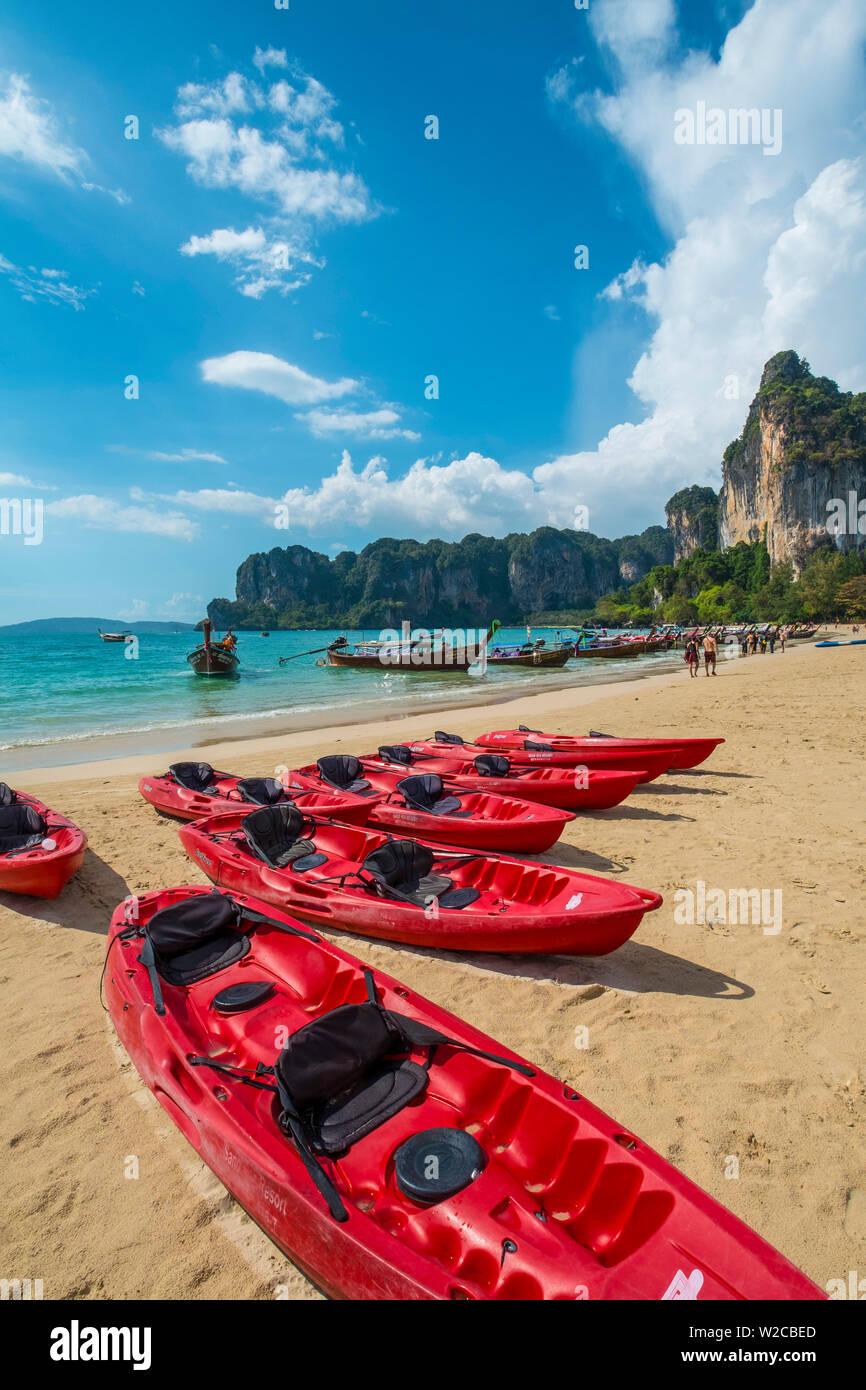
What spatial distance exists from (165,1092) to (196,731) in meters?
16.9

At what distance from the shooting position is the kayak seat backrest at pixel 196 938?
15.6 feet

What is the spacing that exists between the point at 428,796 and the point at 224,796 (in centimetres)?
327

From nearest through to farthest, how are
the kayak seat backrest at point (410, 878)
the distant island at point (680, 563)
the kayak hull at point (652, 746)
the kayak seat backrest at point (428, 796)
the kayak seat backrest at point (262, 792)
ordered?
the kayak seat backrest at point (410, 878)
the kayak seat backrest at point (428, 796)
the kayak seat backrest at point (262, 792)
the kayak hull at point (652, 746)
the distant island at point (680, 563)

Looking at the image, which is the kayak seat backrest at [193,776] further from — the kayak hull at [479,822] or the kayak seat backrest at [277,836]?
the kayak seat backrest at [277,836]

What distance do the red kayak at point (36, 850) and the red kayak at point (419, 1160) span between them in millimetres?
2904

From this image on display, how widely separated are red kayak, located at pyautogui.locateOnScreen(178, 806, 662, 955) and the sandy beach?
37 cm

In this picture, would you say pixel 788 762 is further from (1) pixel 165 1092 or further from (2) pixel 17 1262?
(2) pixel 17 1262

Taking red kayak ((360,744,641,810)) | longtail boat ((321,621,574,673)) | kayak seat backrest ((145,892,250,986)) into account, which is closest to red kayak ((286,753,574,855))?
red kayak ((360,744,641,810))

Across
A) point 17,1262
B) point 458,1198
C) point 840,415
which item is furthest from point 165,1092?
point 840,415

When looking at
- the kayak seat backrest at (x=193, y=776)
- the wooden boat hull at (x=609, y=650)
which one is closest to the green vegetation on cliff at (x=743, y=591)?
the wooden boat hull at (x=609, y=650)

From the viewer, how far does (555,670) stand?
41.7 m

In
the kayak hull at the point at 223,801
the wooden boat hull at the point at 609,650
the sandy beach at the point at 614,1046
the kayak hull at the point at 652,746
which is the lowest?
the sandy beach at the point at 614,1046

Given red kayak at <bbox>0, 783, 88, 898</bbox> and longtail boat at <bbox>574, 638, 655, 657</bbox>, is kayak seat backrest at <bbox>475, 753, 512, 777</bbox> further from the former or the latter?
longtail boat at <bbox>574, 638, 655, 657</bbox>

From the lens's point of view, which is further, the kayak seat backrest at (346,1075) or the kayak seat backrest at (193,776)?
the kayak seat backrest at (193,776)
